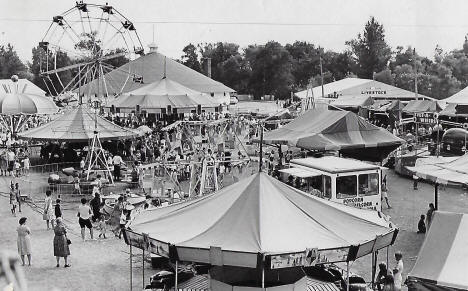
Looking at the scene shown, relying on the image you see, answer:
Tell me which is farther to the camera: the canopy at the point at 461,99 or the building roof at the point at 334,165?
the canopy at the point at 461,99

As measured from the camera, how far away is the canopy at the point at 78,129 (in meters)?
27.8

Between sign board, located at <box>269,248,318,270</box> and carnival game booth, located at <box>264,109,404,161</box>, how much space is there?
14.7 m

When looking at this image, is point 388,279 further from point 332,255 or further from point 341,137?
point 341,137

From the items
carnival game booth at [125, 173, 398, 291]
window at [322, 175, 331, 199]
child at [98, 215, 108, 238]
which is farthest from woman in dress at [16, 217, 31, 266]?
window at [322, 175, 331, 199]

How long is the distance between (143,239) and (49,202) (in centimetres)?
808

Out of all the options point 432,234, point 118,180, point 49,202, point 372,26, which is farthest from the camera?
point 372,26

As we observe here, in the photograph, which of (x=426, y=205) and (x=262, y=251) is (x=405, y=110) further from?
(x=262, y=251)

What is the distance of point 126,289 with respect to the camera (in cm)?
1170

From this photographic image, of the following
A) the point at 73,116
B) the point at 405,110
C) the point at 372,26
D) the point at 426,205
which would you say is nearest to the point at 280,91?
the point at 372,26

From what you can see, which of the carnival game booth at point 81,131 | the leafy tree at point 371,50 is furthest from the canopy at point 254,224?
the leafy tree at point 371,50

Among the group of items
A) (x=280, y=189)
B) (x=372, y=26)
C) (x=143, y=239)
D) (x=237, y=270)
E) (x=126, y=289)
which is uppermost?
(x=372, y=26)

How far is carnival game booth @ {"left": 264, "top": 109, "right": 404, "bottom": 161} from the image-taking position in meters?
23.5

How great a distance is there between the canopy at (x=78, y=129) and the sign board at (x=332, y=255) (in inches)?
809

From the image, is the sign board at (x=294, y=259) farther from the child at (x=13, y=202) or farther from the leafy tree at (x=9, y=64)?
the leafy tree at (x=9, y=64)
